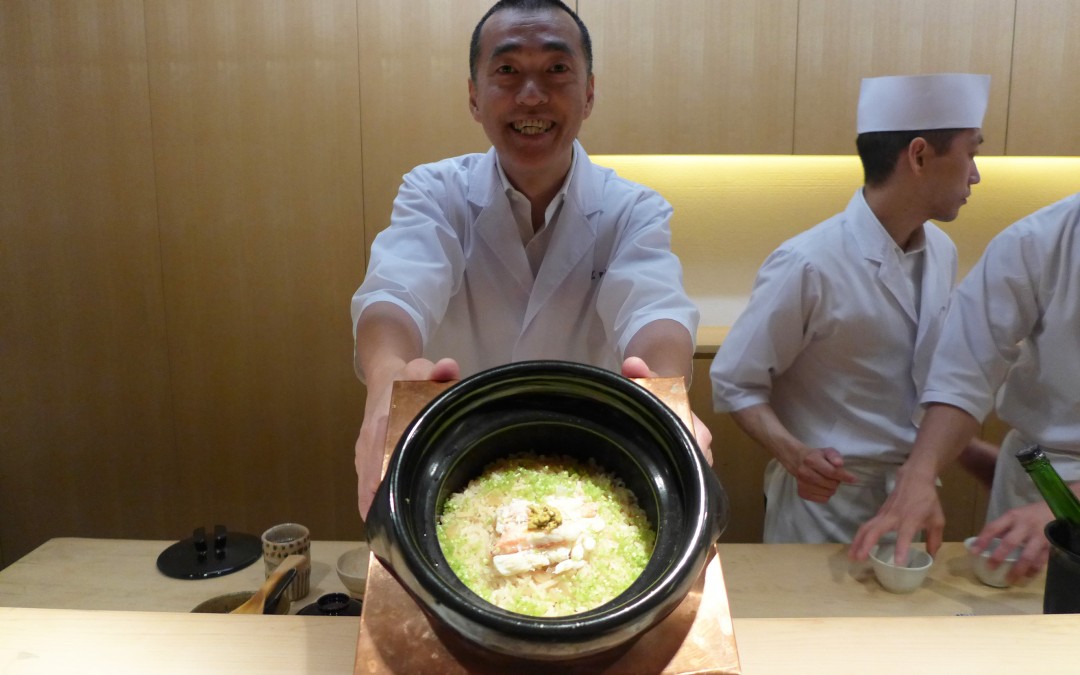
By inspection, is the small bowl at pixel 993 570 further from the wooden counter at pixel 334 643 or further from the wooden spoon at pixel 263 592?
the wooden spoon at pixel 263 592

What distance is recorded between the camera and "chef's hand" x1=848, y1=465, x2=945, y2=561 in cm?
142

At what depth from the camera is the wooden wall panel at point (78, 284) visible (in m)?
3.09

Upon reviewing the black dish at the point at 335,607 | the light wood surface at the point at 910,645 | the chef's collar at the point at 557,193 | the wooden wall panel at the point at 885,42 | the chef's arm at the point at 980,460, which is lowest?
the chef's arm at the point at 980,460

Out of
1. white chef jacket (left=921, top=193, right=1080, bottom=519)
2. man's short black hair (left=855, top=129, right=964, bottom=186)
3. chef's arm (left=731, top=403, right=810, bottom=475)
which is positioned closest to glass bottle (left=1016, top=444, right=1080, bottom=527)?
white chef jacket (left=921, top=193, right=1080, bottom=519)

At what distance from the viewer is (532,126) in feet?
4.97

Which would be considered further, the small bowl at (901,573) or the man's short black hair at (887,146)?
the man's short black hair at (887,146)

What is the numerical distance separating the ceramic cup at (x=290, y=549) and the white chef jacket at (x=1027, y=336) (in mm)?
1375

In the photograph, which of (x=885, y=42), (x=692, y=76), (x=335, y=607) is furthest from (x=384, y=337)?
(x=885, y=42)

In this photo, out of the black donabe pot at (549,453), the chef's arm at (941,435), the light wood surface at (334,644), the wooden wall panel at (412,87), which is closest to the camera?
the black donabe pot at (549,453)

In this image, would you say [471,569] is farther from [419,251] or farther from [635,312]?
[419,251]

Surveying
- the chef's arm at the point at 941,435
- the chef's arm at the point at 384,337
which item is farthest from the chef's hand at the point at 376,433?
the chef's arm at the point at 941,435

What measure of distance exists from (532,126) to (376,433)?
33.5 inches

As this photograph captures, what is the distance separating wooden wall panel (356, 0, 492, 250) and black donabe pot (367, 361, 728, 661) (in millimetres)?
2462

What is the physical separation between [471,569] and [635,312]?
0.77 metres
